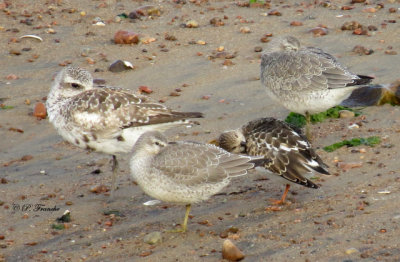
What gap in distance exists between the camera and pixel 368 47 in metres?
13.0

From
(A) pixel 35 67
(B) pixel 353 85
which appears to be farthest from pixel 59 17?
(B) pixel 353 85

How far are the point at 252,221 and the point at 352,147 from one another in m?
2.40

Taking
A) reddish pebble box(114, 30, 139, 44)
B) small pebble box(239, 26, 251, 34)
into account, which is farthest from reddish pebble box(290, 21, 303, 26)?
reddish pebble box(114, 30, 139, 44)

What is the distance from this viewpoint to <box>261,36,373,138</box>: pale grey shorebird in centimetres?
1018

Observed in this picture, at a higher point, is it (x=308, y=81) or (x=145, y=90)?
(x=308, y=81)

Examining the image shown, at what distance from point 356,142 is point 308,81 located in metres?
1.14

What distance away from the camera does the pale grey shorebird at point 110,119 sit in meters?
9.24

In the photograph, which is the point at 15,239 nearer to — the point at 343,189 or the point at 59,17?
the point at 343,189

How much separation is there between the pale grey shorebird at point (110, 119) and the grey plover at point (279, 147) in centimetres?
63

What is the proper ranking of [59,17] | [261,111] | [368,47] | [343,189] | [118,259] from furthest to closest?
[59,17] < [368,47] < [261,111] < [343,189] < [118,259]

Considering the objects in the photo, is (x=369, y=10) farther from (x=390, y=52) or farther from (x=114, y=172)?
(x=114, y=172)

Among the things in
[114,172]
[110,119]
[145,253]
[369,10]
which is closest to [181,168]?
[145,253]

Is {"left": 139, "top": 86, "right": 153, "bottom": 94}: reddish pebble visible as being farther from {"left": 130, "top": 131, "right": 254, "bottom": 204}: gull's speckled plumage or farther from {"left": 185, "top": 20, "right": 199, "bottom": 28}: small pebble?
{"left": 130, "top": 131, "right": 254, "bottom": 204}: gull's speckled plumage

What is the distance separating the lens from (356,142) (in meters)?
9.83
